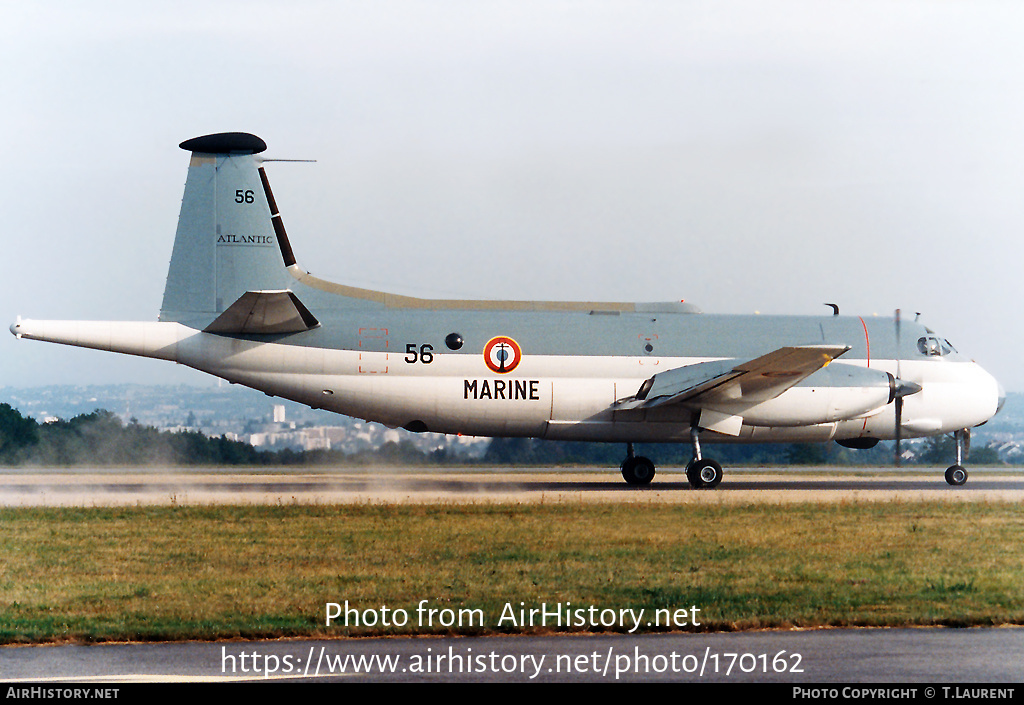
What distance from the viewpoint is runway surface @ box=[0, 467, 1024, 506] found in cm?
2412

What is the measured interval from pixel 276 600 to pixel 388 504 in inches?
390

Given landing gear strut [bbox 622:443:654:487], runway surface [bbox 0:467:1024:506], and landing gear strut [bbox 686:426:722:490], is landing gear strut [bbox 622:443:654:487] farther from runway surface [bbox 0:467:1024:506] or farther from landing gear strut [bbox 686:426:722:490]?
landing gear strut [bbox 686:426:722:490]

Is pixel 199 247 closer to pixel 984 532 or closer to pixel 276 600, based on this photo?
pixel 276 600

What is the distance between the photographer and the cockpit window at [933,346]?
29375 mm

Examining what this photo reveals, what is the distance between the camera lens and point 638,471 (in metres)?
28.3

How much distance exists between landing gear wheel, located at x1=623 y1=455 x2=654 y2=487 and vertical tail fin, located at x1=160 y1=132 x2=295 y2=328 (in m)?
11.0

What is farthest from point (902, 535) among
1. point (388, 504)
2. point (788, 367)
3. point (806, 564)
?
point (388, 504)

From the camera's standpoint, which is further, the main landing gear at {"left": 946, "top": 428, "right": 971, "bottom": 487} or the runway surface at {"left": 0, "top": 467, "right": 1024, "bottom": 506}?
the main landing gear at {"left": 946, "top": 428, "right": 971, "bottom": 487}

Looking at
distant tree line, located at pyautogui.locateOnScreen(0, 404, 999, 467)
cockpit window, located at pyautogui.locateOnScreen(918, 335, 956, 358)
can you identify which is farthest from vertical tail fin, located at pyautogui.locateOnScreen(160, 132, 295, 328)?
cockpit window, located at pyautogui.locateOnScreen(918, 335, 956, 358)

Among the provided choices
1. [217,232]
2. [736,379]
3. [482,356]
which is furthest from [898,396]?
[217,232]

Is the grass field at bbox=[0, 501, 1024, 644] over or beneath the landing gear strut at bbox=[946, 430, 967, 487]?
beneath

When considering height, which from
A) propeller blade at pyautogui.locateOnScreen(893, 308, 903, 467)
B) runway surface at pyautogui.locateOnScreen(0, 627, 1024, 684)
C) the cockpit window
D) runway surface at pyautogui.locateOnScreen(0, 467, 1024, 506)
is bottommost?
runway surface at pyautogui.locateOnScreen(0, 627, 1024, 684)

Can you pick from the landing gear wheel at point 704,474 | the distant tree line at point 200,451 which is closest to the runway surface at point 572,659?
the landing gear wheel at point 704,474

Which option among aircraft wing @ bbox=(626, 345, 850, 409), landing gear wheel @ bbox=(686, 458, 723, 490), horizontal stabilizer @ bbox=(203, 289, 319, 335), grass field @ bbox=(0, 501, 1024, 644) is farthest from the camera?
landing gear wheel @ bbox=(686, 458, 723, 490)
